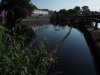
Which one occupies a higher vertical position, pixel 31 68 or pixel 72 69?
pixel 31 68

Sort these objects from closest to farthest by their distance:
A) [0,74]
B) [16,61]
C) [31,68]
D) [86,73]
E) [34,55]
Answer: [0,74] < [16,61] < [31,68] < [34,55] < [86,73]

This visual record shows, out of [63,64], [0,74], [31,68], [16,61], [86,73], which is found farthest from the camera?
[63,64]

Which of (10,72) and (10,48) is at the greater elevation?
(10,48)

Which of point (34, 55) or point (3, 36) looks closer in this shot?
point (3, 36)

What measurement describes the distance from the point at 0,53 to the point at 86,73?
1801 cm

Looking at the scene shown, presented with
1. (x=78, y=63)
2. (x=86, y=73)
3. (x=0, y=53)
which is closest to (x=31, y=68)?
(x=0, y=53)

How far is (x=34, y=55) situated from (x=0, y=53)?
1129 mm

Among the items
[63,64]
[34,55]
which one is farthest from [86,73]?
[34,55]

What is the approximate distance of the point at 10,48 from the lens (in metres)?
4.35

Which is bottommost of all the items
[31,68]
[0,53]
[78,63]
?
[78,63]

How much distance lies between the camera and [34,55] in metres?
5.04

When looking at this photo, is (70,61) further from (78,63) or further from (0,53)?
(0,53)

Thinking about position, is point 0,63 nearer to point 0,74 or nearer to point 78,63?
point 0,74

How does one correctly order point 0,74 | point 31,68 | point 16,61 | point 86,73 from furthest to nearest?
point 86,73 < point 31,68 < point 16,61 < point 0,74
